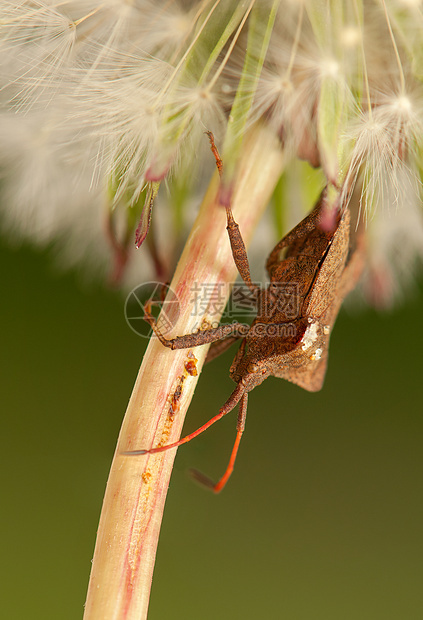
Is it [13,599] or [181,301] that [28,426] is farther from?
[181,301]

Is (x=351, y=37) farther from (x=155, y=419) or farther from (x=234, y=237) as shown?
(x=155, y=419)

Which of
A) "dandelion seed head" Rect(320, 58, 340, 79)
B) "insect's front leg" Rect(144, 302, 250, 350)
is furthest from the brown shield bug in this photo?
"dandelion seed head" Rect(320, 58, 340, 79)

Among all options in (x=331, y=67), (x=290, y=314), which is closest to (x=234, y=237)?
A: (x=290, y=314)

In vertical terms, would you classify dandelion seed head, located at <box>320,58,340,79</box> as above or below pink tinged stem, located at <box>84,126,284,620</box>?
above

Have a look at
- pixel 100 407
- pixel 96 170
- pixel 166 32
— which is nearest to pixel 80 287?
pixel 100 407

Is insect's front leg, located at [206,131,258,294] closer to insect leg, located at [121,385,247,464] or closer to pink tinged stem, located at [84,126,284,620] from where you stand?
pink tinged stem, located at [84,126,284,620]

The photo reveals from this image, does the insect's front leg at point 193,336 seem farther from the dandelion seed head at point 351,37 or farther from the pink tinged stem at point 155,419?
the dandelion seed head at point 351,37
